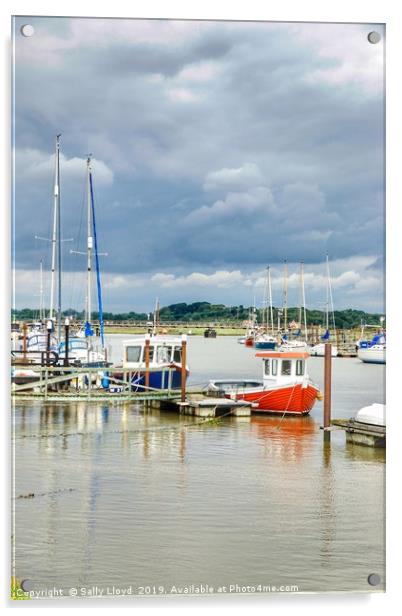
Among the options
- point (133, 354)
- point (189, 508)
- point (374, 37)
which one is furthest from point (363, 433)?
point (133, 354)

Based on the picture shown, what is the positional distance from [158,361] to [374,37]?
1369 cm

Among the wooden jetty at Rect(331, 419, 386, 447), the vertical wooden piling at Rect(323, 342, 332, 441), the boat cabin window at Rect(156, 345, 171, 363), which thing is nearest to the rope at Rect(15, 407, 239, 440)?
the vertical wooden piling at Rect(323, 342, 332, 441)

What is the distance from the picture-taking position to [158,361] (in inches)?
762

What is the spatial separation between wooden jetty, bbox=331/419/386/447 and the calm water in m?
0.19

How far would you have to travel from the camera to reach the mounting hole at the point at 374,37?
20.6 feet

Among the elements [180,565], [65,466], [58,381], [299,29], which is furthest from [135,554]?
[58,381]

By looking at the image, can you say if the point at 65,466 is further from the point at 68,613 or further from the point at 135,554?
the point at 68,613

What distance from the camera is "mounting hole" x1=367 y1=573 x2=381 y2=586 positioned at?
5.93 meters

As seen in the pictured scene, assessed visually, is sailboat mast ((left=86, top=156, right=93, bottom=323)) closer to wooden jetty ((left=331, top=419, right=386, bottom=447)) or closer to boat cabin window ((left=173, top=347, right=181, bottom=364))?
wooden jetty ((left=331, top=419, right=386, bottom=447))
